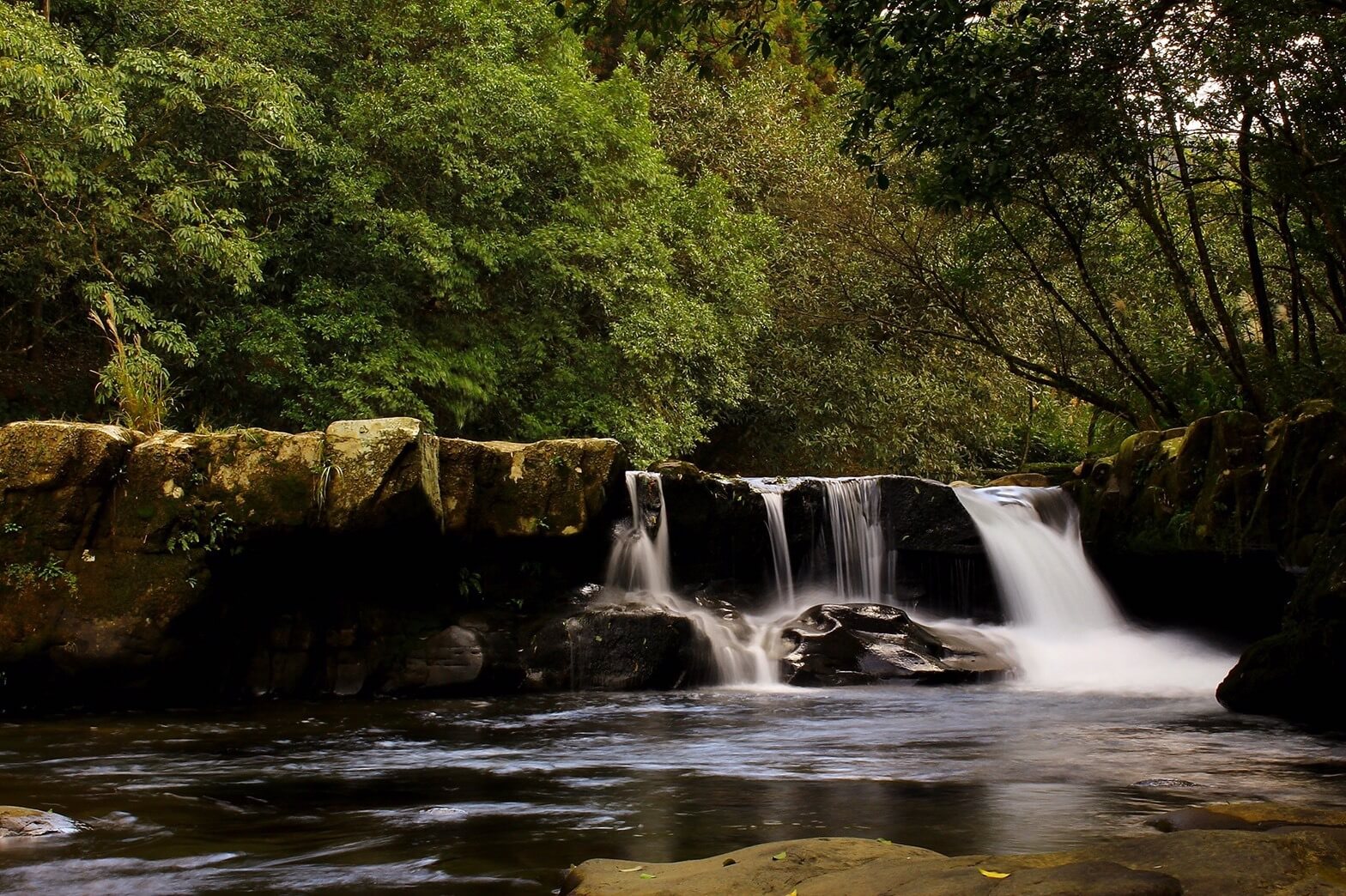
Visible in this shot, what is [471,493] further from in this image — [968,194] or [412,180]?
[412,180]

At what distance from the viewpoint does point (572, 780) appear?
22.4 ft

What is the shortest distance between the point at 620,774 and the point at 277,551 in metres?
5.30

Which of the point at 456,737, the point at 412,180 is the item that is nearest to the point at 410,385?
the point at 412,180

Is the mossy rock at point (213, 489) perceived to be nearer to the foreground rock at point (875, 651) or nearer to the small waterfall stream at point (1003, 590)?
the small waterfall stream at point (1003, 590)

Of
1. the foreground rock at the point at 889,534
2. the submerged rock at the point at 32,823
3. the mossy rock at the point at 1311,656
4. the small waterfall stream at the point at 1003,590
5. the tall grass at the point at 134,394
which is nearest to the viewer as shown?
the submerged rock at the point at 32,823

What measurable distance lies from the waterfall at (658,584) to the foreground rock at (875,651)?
0.39m

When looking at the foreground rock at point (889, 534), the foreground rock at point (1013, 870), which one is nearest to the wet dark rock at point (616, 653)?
the foreground rock at point (889, 534)

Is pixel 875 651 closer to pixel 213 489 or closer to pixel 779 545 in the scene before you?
pixel 779 545

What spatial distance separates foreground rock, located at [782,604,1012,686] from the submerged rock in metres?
7.51

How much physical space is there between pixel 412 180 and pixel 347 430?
10.6 metres

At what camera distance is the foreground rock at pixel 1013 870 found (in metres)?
3.13

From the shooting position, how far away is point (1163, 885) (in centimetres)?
306

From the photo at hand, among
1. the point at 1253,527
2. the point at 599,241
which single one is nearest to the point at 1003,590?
the point at 1253,527

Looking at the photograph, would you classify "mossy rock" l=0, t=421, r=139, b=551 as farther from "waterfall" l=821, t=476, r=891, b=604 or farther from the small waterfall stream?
"waterfall" l=821, t=476, r=891, b=604
